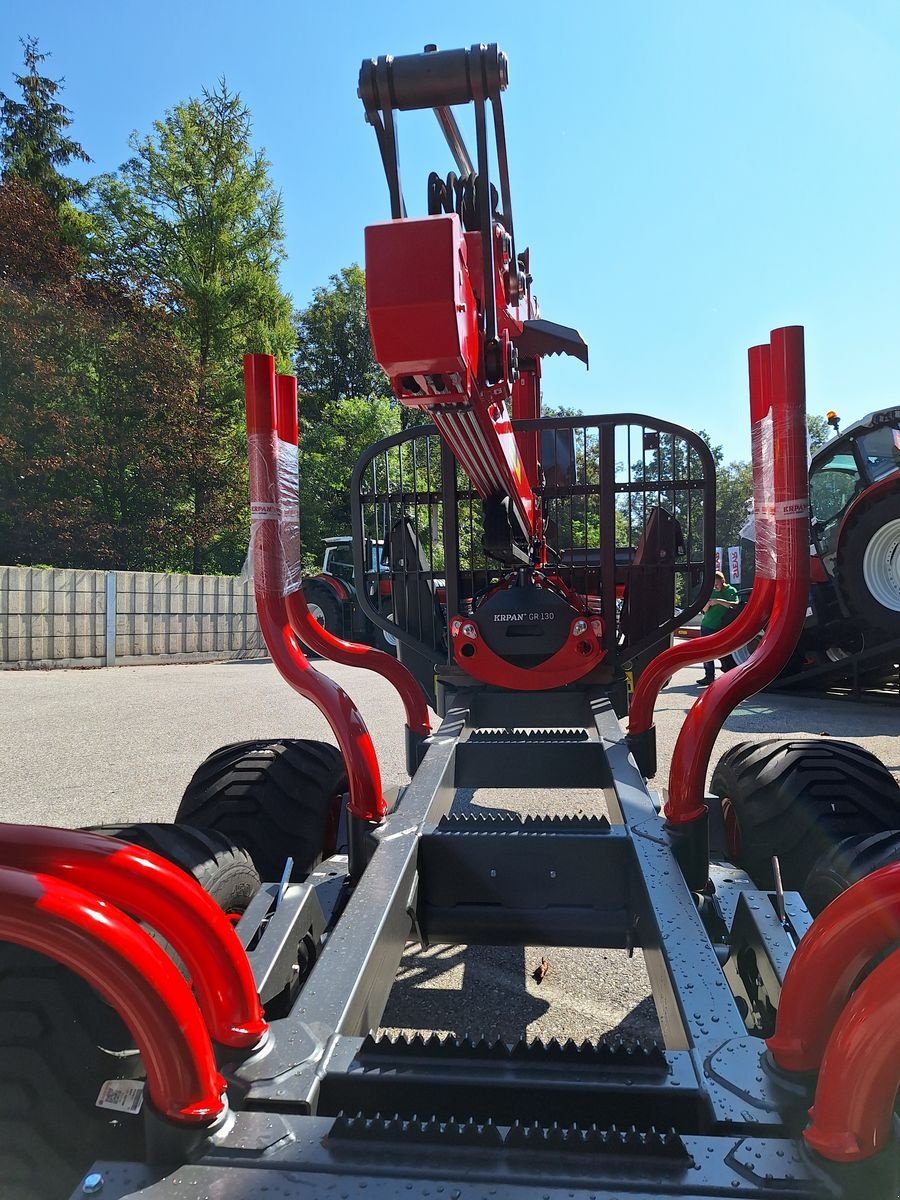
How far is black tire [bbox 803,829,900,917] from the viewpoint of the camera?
1.71 meters

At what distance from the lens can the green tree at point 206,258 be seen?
2375cm

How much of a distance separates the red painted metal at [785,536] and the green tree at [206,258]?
22573 millimetres

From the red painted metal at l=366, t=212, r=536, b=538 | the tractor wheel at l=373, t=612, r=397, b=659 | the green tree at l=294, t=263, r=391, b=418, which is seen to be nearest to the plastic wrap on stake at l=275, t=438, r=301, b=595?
the red painted metal at l=366, t=212, r=536, b=538

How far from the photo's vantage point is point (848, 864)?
1779 mm

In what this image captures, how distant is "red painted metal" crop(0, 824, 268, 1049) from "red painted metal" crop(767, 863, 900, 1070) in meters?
0.77

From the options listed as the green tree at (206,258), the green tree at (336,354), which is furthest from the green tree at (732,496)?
the green tree at (206,258)

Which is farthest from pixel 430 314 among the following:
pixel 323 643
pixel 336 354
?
pixel 336 354

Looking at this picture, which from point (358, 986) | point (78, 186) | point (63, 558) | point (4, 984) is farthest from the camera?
point (78, 186)

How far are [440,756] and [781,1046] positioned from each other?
63.1 inches

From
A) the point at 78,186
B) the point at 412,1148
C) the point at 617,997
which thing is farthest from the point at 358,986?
the point at 78,186

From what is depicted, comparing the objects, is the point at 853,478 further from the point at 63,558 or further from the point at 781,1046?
the point at 63,558

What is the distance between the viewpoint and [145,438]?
2300cm

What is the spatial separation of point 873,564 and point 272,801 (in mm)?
6560

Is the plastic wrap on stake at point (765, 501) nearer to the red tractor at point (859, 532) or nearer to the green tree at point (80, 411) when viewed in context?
the red tractor at point (859, 532)
